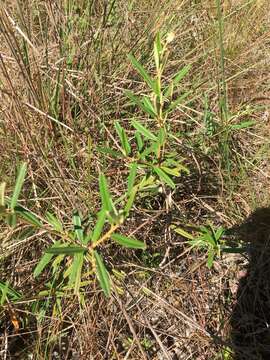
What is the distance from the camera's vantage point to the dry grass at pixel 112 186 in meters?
1.38

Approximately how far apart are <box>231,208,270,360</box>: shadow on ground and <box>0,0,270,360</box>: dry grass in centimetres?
1

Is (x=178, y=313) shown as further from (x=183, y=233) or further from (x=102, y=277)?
(x=102, y=277)

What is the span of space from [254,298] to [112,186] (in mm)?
612

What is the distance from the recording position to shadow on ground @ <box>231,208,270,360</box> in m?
1.47

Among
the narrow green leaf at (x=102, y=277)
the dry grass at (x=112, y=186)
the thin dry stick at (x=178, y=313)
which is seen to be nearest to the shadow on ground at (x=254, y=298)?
the dry grass at (x=112, y=186)

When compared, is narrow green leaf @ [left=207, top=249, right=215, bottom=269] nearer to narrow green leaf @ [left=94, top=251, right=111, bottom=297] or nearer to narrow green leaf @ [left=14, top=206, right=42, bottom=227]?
narrow green leaf @ [left=94, top=251, right=111, bottom=297]

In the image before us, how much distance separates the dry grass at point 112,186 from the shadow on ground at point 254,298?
0.01m

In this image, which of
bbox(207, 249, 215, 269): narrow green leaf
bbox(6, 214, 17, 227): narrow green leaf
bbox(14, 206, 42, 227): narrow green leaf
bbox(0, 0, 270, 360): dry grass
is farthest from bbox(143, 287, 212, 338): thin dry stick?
bbox(6, 214, 17, 227): narrow green leaf

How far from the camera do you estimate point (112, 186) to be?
1.54m

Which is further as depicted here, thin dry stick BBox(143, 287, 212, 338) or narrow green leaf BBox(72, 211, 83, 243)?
thin dry stick BBox(143, 287, 212, 338)

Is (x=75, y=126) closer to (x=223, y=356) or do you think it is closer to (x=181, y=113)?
(x=181, y=113)

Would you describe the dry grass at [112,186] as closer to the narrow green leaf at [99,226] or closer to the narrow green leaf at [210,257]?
the narrow green leaf at [210,257]

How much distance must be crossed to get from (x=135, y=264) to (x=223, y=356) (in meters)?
0.38

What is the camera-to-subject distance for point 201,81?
75.0 inches
